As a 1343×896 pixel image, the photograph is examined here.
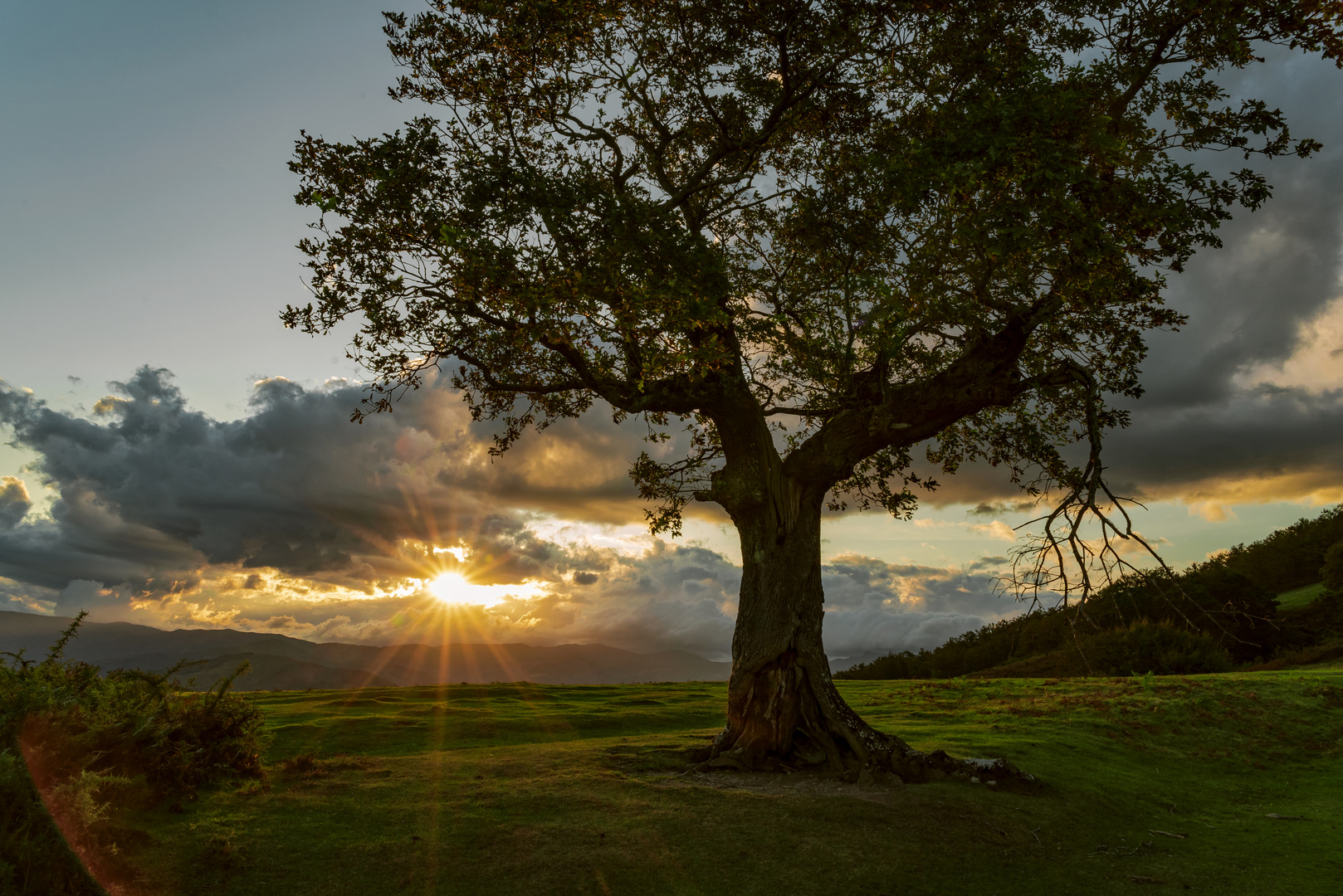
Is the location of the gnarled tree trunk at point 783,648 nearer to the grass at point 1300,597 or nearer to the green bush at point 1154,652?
the green bush at point 1154,652

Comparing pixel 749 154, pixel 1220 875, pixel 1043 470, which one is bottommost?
pixel 1220 875

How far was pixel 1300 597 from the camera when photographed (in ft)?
201

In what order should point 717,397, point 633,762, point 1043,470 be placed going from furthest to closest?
1. point 1043,470
2. point 717,397
3. point 633,762

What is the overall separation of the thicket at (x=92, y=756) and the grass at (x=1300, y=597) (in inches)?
2582

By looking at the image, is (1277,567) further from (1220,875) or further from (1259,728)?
(1220,875)

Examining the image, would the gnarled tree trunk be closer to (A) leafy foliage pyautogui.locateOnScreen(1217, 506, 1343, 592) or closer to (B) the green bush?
(B) the green bush

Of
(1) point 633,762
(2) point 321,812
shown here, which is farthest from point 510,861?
(1) point 633,762

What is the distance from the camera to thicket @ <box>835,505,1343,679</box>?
4234 centimetres

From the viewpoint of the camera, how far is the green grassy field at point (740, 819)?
9680 mm

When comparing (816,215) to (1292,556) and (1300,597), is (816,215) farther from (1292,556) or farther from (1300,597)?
(1292,556)

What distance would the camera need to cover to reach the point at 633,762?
1659 centimetres

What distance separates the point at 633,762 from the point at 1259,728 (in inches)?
859

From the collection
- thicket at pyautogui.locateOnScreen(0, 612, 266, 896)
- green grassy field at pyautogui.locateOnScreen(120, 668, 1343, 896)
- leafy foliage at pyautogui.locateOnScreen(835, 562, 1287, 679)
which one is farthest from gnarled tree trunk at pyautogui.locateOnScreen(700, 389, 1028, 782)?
leafy foliage at pyautogui.locateOnScreen(835, 562, 1287, 679)

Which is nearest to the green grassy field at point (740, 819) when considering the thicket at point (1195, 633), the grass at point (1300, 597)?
the thicket at point (1195, 633)
